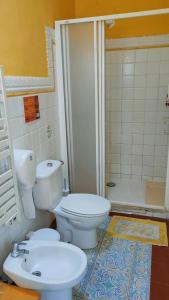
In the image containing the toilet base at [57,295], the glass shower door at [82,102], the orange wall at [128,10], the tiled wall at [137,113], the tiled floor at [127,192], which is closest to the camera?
the toilet base at [57,295]

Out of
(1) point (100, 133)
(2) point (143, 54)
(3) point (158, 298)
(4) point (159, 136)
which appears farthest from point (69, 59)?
(3) point (158, 298)

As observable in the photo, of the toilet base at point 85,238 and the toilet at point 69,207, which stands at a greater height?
the toilet at point 69,207

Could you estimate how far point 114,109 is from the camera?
3.14m

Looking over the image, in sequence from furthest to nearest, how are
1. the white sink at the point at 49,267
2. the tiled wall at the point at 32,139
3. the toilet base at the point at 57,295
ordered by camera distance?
the tiled wall at the point at 32,139, the toilet base at the point at 57,295, the white sink at the point at 49,267

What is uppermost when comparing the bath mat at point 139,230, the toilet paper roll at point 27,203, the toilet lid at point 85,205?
the toilet paper roll at point 27,203

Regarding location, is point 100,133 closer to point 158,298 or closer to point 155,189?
point 155,189

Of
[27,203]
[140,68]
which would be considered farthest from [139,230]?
[140,68]

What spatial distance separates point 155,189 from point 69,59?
188 centimetres

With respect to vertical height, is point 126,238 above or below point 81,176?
below

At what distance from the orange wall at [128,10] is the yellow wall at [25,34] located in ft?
1.91

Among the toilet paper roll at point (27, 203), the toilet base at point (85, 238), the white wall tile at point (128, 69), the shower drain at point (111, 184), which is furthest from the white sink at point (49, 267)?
the white wall tile at point (128, 69)

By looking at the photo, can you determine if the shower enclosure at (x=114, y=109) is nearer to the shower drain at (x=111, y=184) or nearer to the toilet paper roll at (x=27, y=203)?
the shower drain at (x=111, y=184)

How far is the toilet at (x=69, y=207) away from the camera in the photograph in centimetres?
188

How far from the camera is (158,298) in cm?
164
